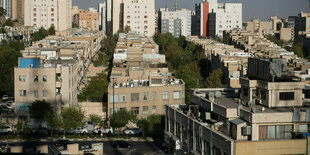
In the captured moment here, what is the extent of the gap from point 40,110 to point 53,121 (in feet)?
4.87

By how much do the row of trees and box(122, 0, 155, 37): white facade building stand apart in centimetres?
698

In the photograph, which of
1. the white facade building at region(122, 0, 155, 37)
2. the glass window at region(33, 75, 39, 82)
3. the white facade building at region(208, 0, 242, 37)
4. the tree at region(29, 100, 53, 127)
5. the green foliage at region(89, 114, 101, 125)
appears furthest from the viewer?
the white facade building at region(208, 0, 242, 37)

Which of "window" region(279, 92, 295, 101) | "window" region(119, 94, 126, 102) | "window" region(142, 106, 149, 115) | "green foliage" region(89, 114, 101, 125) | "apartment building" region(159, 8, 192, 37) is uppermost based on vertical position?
"apartment building" region(159, 8, 192, 37)

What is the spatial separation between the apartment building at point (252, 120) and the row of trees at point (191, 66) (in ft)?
36.3

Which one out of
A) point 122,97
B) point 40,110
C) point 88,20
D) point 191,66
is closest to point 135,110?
point 122,97

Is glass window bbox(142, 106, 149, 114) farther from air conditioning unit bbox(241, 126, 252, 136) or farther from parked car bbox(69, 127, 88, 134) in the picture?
air conditioning unit bbox(241, 126, 252, 136)

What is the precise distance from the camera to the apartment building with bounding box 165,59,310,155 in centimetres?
1461

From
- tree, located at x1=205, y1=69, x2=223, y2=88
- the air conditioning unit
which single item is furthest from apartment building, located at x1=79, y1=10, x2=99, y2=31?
the air conditioning unit

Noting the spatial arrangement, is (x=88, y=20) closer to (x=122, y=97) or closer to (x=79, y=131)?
(x=122, y=97)

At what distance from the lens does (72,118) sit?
25156 mm

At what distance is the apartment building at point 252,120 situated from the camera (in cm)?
1461

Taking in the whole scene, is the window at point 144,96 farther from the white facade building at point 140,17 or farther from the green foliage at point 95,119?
the white facade building at point 140,17

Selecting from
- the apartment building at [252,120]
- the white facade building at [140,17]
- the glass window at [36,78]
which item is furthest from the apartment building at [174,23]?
the apartment building at [252,120]

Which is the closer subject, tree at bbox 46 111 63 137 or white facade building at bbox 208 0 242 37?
tree at bbox 46 111 63 137
